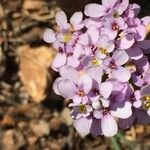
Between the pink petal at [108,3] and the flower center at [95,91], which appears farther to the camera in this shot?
the pink petal at [108,3]

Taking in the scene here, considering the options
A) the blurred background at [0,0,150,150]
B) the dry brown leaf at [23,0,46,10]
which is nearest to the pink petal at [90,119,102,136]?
the blurred background at [0,0,150,150]

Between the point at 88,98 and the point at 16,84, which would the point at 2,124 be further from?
the point at 88,98

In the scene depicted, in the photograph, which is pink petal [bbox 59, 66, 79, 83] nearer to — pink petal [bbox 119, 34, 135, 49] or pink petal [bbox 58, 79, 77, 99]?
pink petal [bbox 58, 79, 77, 99]

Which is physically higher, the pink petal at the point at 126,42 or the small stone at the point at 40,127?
the pink petal at the point at 126,42

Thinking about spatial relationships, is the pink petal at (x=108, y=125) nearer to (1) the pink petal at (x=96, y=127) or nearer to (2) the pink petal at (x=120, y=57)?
(1) the pink petal at (x=96, y=127)

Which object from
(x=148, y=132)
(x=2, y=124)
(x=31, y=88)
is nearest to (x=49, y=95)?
(x=31, y=88)

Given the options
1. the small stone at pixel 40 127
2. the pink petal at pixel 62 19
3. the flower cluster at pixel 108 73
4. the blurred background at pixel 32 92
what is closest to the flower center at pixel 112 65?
the flower cluster at pixel 108 73
